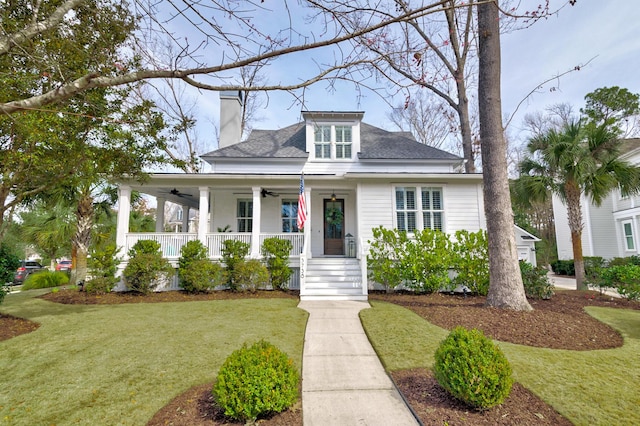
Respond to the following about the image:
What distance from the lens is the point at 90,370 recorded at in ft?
13.0

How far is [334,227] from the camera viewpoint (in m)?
12.4

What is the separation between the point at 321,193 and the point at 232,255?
15.4 ft

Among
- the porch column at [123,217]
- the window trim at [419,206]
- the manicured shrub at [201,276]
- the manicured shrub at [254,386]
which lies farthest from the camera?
the window trim at [419,206]

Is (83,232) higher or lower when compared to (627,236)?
higher

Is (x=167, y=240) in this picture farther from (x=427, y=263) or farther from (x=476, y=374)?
(x=476, y=374)

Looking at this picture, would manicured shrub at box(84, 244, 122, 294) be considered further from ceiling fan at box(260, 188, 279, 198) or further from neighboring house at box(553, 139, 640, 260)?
neighboring house at box(553, 139, 640, 260)

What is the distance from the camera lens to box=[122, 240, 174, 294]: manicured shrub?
9031 millimetres

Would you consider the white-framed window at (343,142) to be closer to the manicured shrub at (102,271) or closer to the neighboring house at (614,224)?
the manicured shrub at (102,271)

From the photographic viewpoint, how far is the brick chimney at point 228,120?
14.3 m

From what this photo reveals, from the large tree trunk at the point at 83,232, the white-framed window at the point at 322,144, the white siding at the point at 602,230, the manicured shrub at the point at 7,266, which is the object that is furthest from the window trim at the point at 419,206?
the white siding at the point at 602,230

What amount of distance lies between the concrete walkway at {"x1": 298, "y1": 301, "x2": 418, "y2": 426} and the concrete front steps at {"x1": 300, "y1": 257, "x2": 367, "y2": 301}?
2679mm

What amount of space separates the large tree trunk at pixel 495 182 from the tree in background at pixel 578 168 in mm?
5172

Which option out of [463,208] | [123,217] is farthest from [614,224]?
[123,217]

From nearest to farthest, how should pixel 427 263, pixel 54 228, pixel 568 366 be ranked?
pixel 568 366 → pixel 427 263 → pixel 54 228
